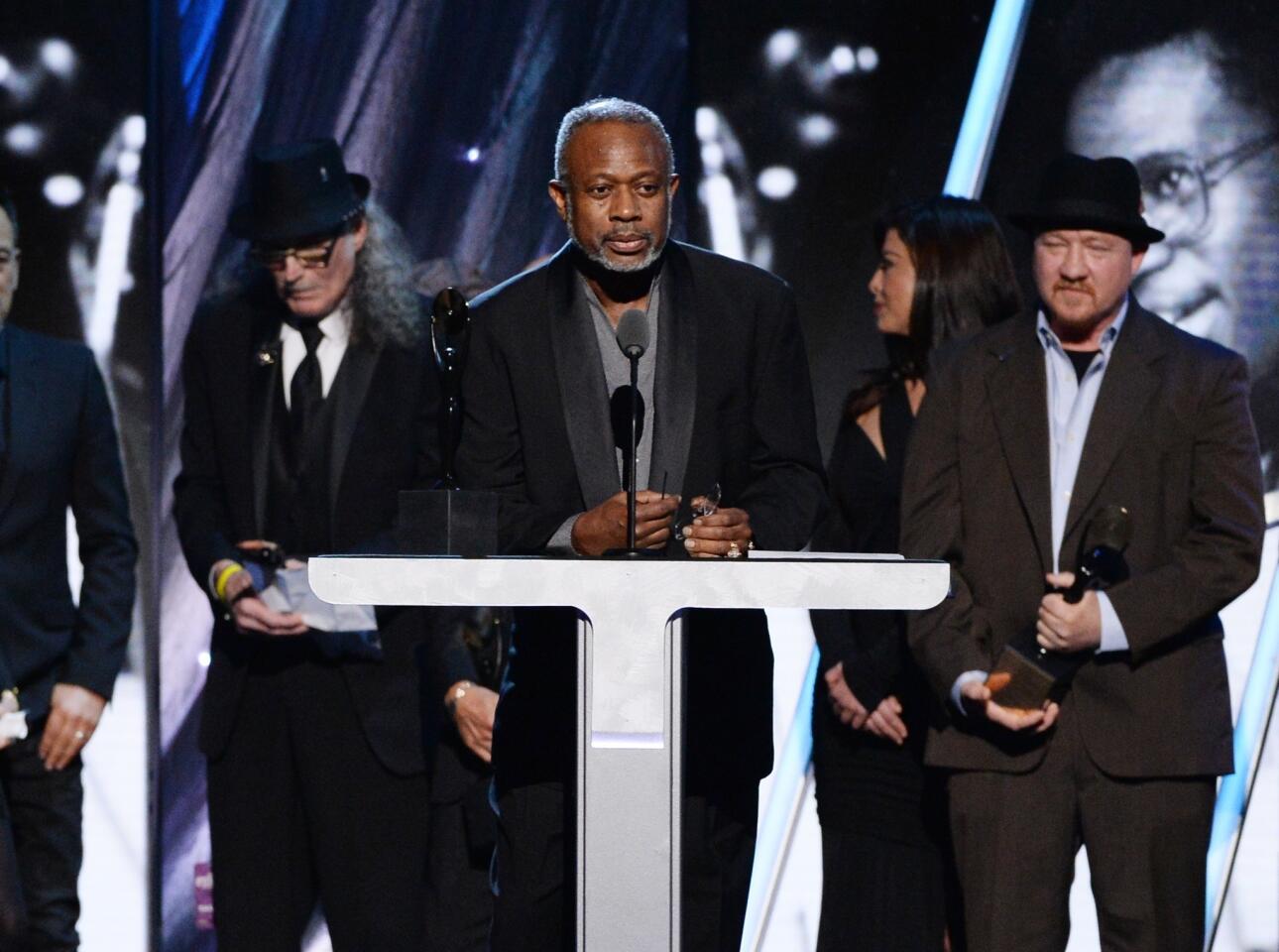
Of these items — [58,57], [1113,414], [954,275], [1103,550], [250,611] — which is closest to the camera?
[1103,550]

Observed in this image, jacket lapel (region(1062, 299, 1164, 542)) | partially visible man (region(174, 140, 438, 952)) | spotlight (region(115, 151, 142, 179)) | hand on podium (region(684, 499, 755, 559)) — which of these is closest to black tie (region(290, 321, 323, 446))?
partially visible man (region(174, 140, 438, 952))

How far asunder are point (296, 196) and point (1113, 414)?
2147mm

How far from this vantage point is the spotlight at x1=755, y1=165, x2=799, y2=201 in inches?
207

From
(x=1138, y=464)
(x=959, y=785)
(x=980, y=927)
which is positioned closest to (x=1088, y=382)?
(x=1138, y=464)

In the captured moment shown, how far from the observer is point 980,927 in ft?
12.7

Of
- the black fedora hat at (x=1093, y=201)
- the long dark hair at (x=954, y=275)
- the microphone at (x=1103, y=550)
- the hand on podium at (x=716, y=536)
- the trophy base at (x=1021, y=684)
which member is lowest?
the trophy base at (x=1021, y=684)

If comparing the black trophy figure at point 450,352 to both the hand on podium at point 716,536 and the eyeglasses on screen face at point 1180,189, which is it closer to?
the hand on podium at point 716,536

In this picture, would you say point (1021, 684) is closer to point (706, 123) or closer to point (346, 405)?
point (346, 405)

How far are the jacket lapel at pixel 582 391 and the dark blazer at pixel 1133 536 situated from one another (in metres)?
1.09

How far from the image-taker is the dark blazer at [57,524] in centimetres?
455

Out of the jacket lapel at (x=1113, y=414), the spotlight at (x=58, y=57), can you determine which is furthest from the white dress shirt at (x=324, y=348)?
the jacket lapel at (x=1113, y=414)

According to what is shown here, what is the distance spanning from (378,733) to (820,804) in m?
1.16

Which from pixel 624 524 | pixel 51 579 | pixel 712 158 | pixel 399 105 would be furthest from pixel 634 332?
pixel 399 105

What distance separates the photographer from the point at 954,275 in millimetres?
4629
